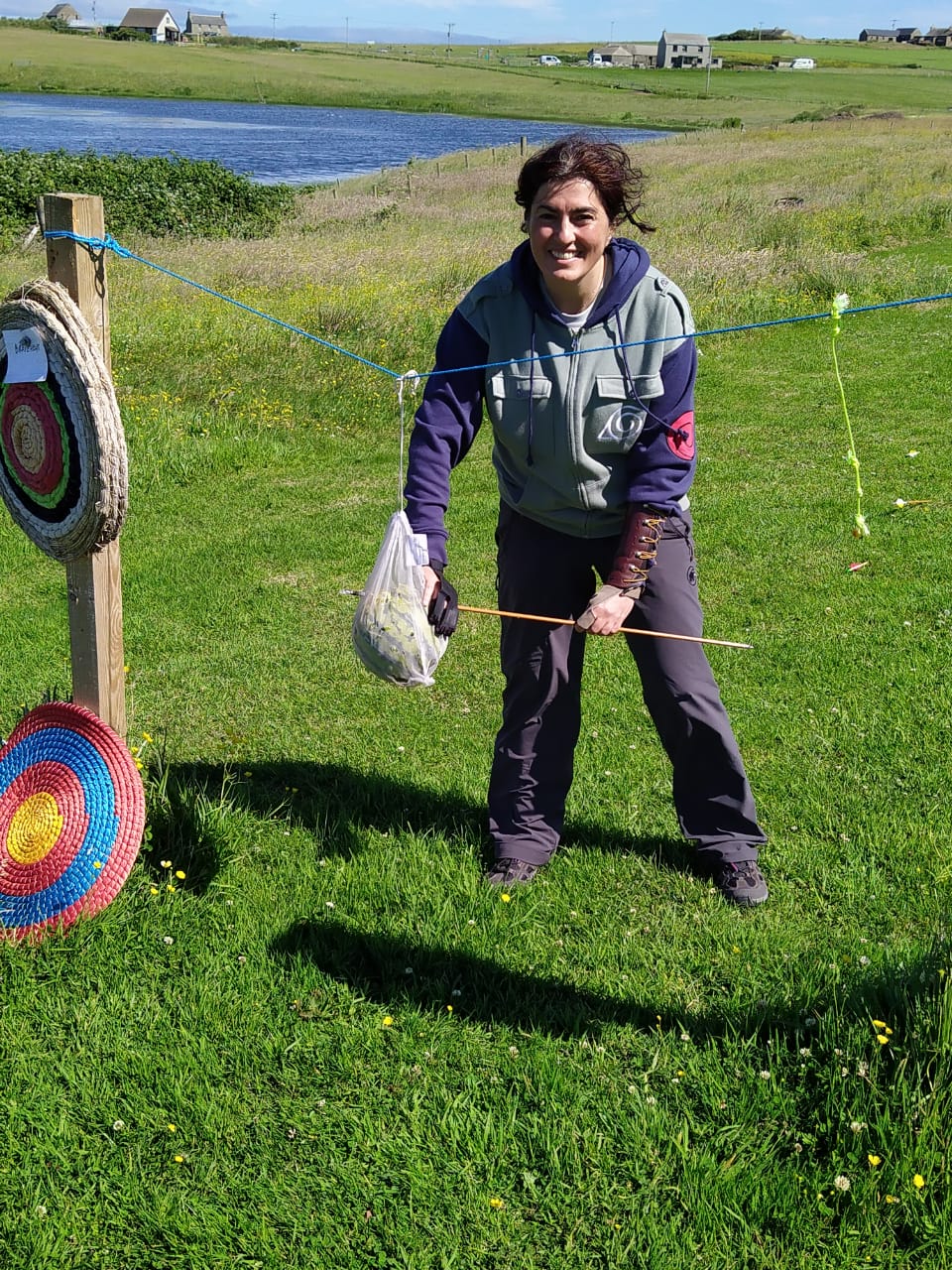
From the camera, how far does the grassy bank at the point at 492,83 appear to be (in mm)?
81125

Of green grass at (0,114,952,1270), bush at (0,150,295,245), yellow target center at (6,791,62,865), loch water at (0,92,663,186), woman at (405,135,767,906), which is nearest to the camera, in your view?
green grass at (0,114,952,1270)

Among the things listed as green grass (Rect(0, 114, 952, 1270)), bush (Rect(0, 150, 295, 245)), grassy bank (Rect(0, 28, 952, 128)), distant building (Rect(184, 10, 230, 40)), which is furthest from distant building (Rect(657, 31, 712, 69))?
green grass (Rect(0, 114, 952, 1270))

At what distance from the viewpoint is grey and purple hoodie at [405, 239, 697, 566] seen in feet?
10.6

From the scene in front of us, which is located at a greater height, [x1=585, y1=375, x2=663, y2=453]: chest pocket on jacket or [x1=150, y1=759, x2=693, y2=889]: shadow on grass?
[x1=585, y1=375, x2=663, y2=453]: chest pocket on jacket

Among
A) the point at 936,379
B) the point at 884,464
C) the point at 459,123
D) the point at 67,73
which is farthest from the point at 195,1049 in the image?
the point at 67,73

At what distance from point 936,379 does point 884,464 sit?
107 inches

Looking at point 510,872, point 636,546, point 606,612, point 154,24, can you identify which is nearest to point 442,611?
point 606,612

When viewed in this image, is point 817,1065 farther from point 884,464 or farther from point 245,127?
point 245,127

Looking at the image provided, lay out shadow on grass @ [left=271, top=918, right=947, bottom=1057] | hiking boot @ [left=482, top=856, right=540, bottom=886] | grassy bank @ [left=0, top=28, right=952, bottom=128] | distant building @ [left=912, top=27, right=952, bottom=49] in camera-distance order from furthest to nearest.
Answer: distant building @ [left=912, top=27, right=952, bottom=49]
grassy bank @ [left=0, top=28, right=952, bottom=128]
hiking boot @ [left=482, top=856, right=540, bottom=886]
shadow on grass @ [left=271, top=918, right=947, bottom=1057]

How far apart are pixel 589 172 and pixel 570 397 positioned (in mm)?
580

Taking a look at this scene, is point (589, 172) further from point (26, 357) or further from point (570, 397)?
point (26, 357)

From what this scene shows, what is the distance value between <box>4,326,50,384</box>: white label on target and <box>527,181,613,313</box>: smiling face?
1.41 meters

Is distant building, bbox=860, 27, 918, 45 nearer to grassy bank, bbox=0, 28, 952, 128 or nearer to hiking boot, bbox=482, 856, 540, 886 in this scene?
grassy bank, bbox=0, 28, 952, 128

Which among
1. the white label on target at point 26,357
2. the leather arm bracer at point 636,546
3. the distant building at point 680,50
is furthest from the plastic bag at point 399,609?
the distant building at point 680,50
